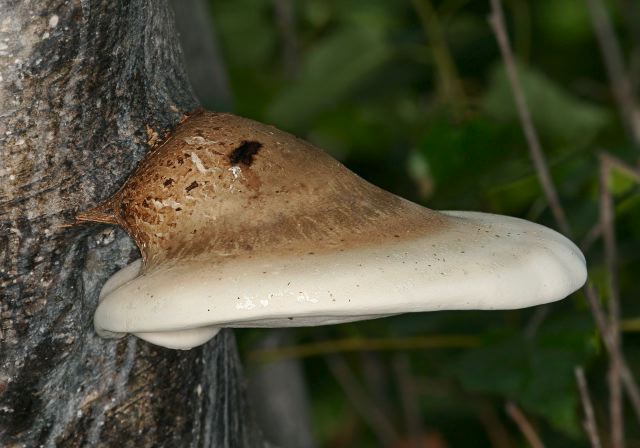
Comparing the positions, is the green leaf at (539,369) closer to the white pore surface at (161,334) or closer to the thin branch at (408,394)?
the white pore surface at (161,334)

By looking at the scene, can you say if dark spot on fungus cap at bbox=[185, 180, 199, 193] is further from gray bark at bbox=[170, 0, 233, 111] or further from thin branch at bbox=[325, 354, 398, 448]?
thin branch at bbox=[325, 354, 398, 448]

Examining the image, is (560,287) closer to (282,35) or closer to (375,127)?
(375,127)

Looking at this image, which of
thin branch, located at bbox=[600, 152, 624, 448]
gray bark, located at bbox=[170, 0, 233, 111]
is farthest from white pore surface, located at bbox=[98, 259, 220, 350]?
gray bark, located at bbox=[170, 0, 233, 111]

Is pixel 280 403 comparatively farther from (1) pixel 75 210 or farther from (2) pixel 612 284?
(1) pixel 75 210

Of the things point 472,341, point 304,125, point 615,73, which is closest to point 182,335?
point 472,341

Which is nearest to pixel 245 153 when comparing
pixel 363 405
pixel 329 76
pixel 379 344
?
pixel 379 344
